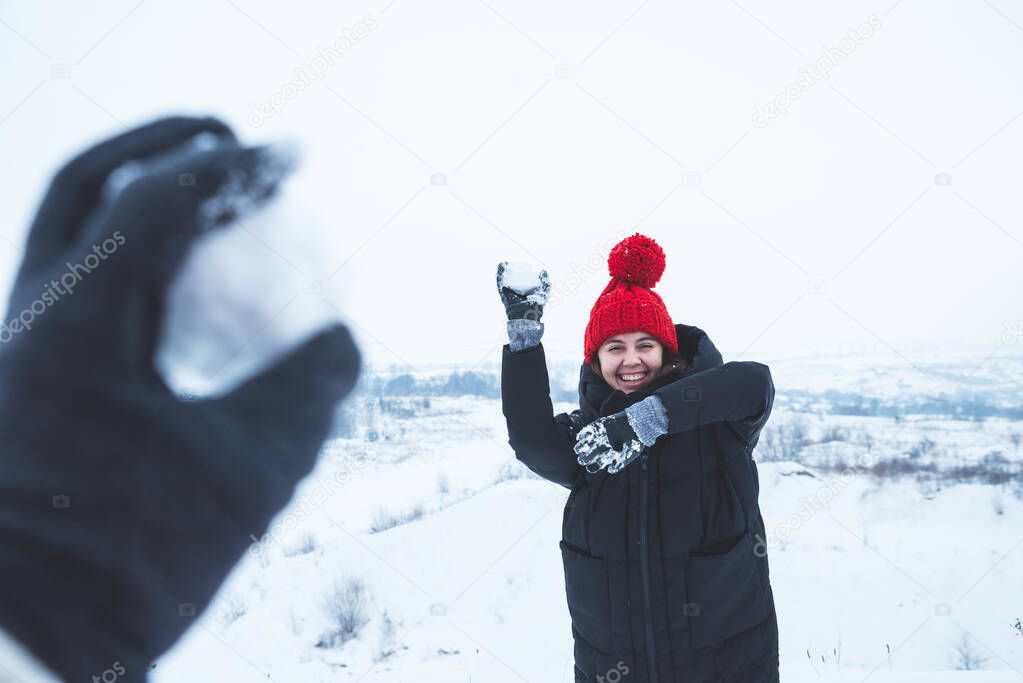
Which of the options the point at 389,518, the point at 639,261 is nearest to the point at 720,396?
the point at 639,261

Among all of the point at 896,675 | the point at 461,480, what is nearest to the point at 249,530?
the point at 896,675

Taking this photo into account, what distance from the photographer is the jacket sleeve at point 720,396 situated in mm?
1312

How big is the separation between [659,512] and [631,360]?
35cm

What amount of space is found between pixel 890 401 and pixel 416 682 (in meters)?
7.26

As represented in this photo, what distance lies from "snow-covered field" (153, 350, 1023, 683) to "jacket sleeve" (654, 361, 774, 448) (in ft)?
5.73

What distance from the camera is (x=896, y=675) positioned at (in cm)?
287

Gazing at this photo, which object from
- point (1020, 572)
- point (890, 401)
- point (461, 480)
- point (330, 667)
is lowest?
point (330, 667)

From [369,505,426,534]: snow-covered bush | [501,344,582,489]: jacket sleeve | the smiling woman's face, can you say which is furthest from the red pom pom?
[369,505,426,534]: snow-covered bush

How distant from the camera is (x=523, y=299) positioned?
4.42 feet

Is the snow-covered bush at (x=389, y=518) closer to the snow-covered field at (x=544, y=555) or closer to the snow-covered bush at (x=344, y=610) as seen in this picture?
the snow-covered field at (x=544, y=555)

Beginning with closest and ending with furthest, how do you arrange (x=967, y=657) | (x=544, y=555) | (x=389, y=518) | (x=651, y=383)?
(x=651, y=383) < (x=967, y=657) < (x=544, y=555) < (x=389, y=518)

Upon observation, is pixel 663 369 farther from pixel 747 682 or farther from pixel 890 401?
pixel 890 401

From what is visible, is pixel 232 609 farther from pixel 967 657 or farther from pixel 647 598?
pixel 967 657

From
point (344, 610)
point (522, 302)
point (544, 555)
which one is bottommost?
point (344, 610)
